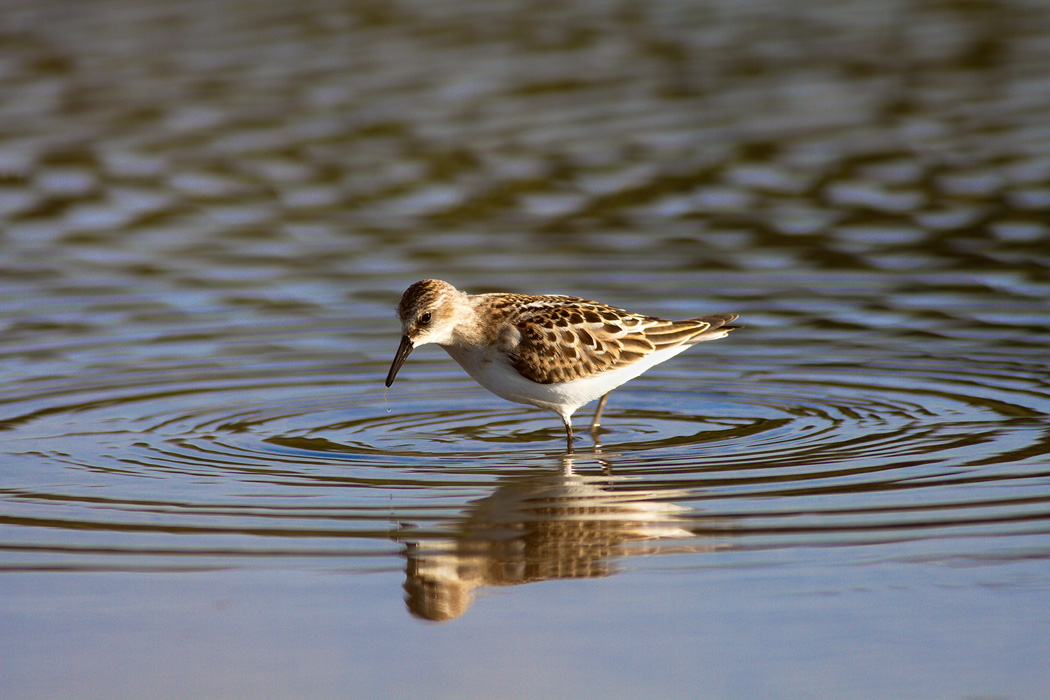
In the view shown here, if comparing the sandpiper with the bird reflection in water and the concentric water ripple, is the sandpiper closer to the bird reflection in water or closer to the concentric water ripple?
the concentric water ripple

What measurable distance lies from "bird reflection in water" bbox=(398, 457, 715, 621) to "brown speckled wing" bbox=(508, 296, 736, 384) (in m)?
1.14

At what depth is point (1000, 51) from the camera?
24625mm

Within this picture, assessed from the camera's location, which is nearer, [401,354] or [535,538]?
[535,538]

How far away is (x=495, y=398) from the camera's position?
13.2 meters

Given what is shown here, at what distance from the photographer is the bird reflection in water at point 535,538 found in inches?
329

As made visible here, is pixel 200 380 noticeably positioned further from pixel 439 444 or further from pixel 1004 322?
pixel 1004 322

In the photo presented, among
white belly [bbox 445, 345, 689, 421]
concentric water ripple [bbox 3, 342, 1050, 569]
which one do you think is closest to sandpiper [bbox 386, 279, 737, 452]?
white belly [bbox 445, 345, 689, 421]

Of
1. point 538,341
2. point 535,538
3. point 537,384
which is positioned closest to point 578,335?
point 538,341

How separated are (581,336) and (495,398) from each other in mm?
1762

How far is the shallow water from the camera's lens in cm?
768

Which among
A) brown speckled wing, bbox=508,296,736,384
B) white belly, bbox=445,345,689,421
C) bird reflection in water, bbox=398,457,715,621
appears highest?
brown speckled wing, bbox=508,296,736,384

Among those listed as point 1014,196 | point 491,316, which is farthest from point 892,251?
point 491,316

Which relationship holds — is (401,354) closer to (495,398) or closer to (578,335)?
(578,335)

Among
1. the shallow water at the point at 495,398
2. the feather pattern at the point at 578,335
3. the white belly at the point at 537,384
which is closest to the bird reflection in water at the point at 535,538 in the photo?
the shallow water at the point at 495,398
